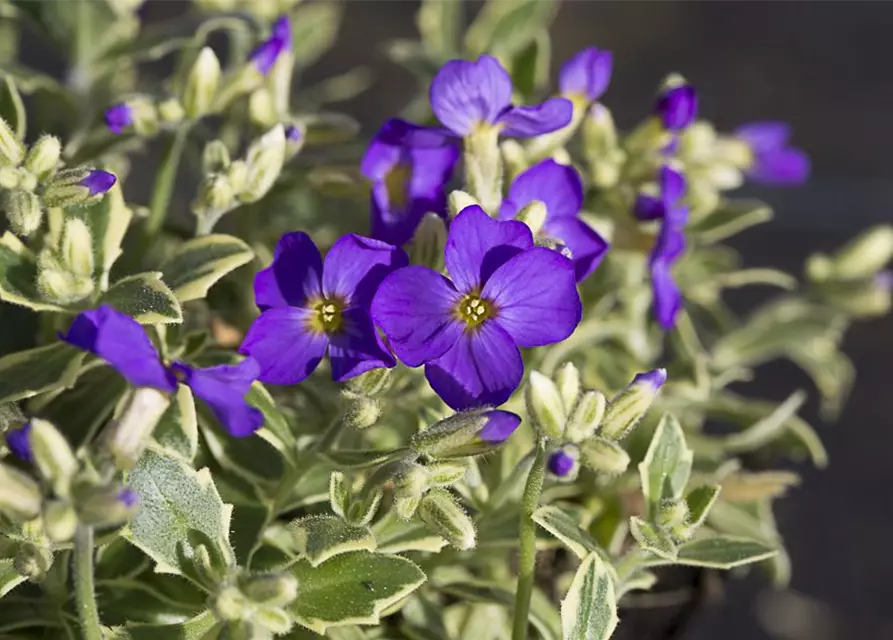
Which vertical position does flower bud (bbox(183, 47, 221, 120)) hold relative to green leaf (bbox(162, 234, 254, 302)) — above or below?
above

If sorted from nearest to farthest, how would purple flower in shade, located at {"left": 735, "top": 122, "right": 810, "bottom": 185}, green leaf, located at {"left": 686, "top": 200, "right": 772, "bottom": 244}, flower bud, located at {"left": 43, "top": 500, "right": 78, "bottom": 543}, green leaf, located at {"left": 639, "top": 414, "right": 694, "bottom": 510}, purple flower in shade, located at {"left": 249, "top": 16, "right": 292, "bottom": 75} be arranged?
flower bud, located at {"left": 43, "top": 500, "right": 78, "bottom": 543}
green leaf, located at {"left": 639, "top": 414, "right": 694, "bottom": 510}
purple flower in shade, located at {"left": 249, "top": 16, "right": 292, "bottom": 75}
green leaf, located at {"left": 686, "top": 200, "right": 772, "bottom": 244}
purple flower in shade, located at {"left": 735, "top": 122, "right": 810, "bottom": 185}

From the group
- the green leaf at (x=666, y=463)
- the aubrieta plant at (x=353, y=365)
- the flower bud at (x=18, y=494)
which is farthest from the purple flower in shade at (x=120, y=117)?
the green leaf at (x=666, y=463)

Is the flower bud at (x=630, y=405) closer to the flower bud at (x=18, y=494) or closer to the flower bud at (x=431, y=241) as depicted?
the flower bud at (x=431, y=241)

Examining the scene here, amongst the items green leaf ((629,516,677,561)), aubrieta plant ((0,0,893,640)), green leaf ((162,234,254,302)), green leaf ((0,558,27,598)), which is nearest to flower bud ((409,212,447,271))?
aubrieta plant ((0,0,893,640))

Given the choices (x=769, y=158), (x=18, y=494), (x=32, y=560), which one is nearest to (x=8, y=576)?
(x=32, y=560)

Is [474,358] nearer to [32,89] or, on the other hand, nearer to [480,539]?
[480,539]

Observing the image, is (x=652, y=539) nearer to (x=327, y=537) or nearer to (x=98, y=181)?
(x=327, y=537)

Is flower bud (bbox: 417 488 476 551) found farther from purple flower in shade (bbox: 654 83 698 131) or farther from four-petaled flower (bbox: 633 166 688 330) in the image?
purple flower in shade (bbox: 654 83 698 131)

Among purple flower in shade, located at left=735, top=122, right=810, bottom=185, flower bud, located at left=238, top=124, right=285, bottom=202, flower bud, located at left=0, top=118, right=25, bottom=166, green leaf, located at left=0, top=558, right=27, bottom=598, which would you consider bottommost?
green leaf, located at left=0, top=558, right=27, bottom=598

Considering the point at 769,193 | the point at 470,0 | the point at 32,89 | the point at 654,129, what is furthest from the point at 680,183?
the point at 470,0
